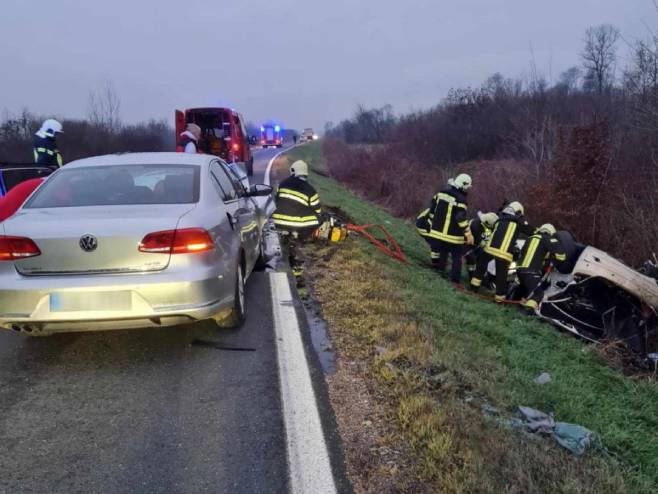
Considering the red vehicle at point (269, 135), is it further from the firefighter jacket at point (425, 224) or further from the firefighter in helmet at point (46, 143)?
the firefighter jacket at point (425, 224)

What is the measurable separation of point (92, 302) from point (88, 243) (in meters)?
0.40

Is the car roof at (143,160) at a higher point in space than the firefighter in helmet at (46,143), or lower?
lower

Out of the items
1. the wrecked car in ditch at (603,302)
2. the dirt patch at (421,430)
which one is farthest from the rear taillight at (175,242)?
the wrecked car in ditch at (603,302)

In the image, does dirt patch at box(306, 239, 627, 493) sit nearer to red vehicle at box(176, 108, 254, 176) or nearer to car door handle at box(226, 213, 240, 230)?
car door handle at box(226, 213, 240, 230)

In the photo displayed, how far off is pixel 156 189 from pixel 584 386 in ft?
12.6

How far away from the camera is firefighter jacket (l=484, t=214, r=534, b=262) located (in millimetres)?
7035

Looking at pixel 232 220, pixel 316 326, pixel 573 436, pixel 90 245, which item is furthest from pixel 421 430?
pixel 232 220

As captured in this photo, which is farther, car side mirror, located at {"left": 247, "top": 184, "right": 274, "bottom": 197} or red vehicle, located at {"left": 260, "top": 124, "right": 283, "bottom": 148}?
red vehicle, located at {"left": 260, "top": 124, "right": 283, "bottom": 148}

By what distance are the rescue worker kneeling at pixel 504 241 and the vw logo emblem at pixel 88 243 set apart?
5420 mm

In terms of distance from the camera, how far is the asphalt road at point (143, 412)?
8.20 feet

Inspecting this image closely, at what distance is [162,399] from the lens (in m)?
3.26

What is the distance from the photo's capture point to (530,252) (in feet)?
22.0

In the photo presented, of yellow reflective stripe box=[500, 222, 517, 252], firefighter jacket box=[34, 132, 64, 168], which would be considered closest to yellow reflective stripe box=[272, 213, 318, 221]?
yellow reflective stripe box=[500, 222, 517, 252]

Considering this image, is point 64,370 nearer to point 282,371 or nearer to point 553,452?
point 282,371
